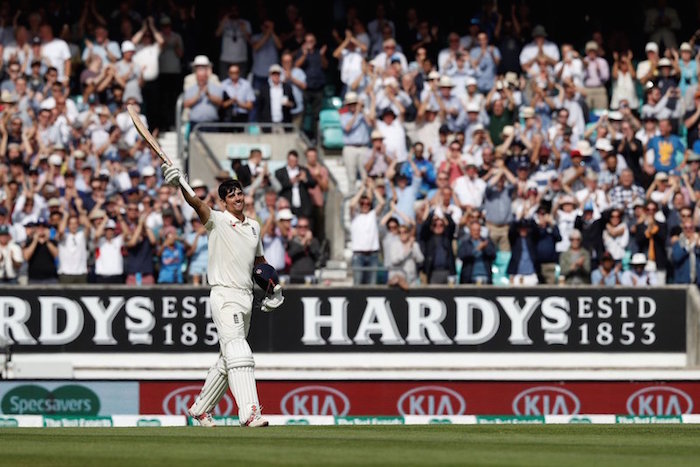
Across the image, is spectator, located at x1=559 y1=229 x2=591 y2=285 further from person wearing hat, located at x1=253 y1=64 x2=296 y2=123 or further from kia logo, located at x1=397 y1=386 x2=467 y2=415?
person wearing hat, located at x1=253 y1=64 x2=296 y2=123

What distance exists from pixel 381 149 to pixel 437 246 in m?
2.25

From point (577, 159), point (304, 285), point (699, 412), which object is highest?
point (577, 159)

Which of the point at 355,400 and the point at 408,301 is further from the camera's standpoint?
the point at 408,301

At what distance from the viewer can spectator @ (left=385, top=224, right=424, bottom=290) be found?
2256cm

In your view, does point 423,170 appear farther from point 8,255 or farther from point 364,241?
point 8,255

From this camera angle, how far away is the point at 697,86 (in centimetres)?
2602

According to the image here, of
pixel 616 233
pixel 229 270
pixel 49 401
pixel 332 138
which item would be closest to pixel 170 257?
pixel 49 401

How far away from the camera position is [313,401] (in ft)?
65.0

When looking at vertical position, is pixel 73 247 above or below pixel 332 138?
below

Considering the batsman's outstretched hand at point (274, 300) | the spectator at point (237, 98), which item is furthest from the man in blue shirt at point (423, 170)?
the batsman's outstretched hand at point (274, 300)

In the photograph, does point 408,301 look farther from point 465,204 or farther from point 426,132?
point 426,132

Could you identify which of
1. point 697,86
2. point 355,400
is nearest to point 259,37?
point 697,86

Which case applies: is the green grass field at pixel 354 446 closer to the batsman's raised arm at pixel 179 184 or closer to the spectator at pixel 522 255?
the batsman's raised arm at pixel 179 184

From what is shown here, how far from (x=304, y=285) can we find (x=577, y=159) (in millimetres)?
4487
